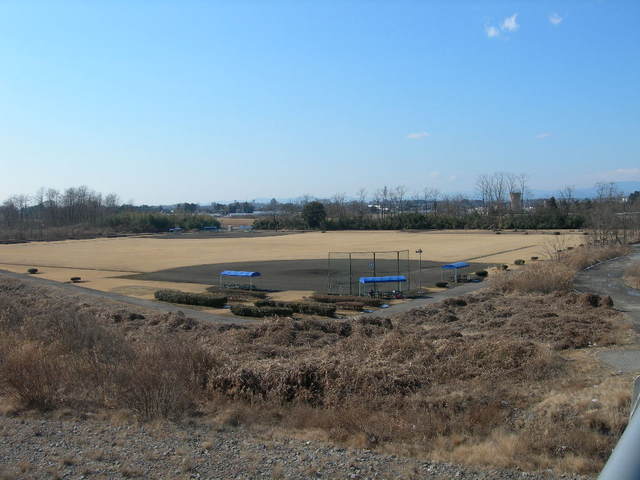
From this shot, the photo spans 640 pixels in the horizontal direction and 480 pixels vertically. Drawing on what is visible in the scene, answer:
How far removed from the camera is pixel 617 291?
34.4 m

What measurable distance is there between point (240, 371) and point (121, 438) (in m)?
4.72

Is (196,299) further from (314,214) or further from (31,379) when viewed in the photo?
(314,214)

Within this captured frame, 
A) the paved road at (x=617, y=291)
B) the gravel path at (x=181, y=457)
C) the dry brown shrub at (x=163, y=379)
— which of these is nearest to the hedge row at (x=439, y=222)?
the paved road at (x=617, y=291)

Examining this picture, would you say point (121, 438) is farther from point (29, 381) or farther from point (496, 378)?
point (496, 378)

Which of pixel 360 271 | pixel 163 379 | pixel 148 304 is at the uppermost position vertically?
pixel 163 379

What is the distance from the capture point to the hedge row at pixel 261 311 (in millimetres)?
30875

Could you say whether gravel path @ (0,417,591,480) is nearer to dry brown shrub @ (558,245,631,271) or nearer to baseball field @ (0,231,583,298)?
baseball field @ (0,231,583,298)

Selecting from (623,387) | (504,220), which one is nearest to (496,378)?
(623,387)

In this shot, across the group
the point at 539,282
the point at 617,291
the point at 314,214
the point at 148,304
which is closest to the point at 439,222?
the point at 314,214

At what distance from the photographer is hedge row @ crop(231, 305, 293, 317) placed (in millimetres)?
30875

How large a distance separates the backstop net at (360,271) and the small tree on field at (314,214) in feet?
218

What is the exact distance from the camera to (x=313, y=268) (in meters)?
56.4

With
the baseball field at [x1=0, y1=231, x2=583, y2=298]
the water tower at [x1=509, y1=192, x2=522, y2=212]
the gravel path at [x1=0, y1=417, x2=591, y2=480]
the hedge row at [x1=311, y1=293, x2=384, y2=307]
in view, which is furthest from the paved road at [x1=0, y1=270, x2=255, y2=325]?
the water tower at [x1=509, y1=192, x2=522, y2=212]

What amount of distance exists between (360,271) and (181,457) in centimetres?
4429
